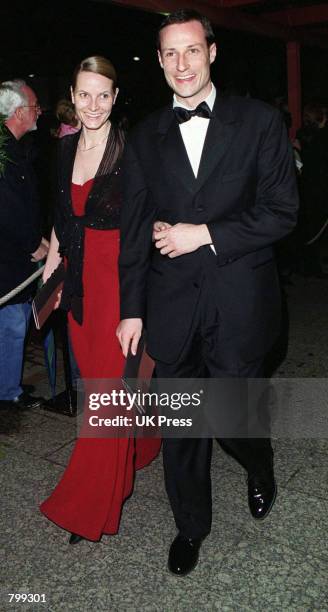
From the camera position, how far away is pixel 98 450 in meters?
2.68

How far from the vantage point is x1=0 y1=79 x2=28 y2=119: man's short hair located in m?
3.92

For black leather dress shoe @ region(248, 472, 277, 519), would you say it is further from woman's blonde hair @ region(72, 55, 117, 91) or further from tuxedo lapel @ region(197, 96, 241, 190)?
woman's blonde hair @ region(72, 55, 117, 91)

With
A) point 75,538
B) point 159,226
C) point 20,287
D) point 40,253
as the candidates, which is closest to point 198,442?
point 75,538

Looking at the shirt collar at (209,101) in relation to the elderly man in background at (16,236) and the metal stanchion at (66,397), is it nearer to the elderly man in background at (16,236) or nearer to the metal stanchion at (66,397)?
the elderly man in background at (16,236)

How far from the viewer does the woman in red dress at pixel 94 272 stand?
266 centimetres

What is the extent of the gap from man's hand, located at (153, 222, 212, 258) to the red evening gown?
578 millimetres

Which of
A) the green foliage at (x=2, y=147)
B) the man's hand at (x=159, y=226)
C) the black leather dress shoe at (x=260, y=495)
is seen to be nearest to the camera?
the man's hand at (x=159, y=226)

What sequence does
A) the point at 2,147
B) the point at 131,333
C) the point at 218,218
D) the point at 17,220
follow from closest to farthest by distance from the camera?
the point at 218,218
the point at 131,333
the point at 2,147
the point at 17,220

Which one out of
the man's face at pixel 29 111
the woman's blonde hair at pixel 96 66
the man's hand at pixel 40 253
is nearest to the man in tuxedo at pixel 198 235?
the woman's blonde hair at pixel 96 66

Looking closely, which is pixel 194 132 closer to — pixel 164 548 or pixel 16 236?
pixel 164 548

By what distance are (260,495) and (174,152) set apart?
156 cm

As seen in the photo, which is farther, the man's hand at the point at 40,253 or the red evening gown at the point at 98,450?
the man's hand at the point at 40,253

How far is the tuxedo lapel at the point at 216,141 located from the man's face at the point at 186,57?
0.14m

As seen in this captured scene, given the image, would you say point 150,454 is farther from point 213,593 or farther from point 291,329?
point 291,329
